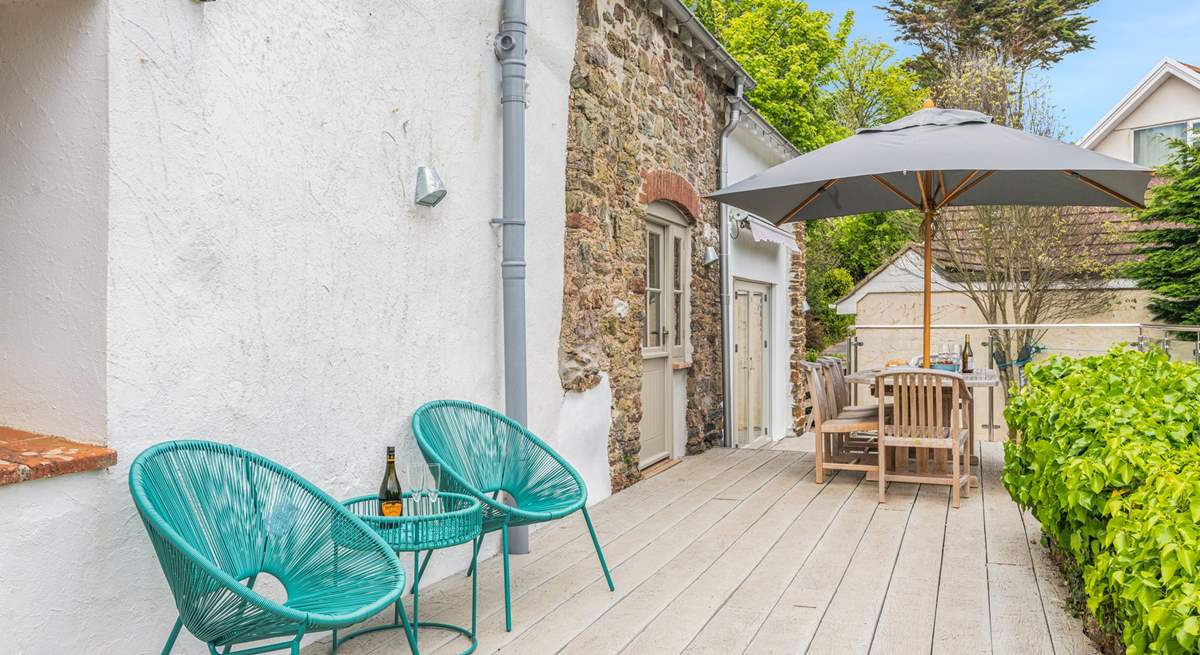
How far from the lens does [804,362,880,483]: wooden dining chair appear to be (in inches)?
226

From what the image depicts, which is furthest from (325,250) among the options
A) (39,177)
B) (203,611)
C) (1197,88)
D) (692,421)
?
(1197,88)

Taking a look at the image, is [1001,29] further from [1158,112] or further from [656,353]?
[656,353]

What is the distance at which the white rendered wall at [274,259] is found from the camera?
93.4 inches

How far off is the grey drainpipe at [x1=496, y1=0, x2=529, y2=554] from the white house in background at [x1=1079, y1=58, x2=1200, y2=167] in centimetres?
1497

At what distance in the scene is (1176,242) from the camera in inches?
481

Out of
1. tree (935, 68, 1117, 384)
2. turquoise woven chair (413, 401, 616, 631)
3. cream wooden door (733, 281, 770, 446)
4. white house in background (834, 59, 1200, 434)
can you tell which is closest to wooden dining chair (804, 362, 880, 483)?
cream wooden door (733, 281, 770, 446)

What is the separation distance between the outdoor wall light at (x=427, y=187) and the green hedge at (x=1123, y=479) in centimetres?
255

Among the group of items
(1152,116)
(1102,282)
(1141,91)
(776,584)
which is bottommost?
(776,584)

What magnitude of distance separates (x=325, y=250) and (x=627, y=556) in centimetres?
207

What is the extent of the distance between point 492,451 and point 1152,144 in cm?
1674

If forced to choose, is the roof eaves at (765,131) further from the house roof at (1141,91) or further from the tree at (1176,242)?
the house roof at (1141,91)

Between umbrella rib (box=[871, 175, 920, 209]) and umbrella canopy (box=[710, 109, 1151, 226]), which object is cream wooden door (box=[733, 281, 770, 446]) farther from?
umbrella rib (box=[871, 175, 920, 209])

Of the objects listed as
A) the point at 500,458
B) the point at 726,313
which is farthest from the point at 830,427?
the point at 500,458

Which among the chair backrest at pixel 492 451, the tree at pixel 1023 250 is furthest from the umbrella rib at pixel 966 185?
the tree at pixel 1023 250
